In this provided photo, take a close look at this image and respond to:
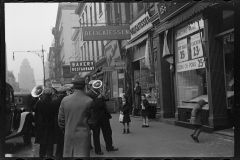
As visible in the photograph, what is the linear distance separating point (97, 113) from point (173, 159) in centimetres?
249

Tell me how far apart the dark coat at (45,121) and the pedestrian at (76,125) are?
7.78 ft

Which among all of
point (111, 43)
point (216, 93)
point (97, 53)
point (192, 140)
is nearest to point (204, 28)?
point (216, 93)

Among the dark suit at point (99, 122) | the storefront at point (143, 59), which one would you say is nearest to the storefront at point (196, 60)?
the storefront at point (143, 59)

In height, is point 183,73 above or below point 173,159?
above

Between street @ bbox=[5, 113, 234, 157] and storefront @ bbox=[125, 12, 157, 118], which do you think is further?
storefront @ bbox=[125, 12, 157, 118]

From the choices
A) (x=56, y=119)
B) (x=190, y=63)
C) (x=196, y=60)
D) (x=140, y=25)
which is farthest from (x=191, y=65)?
(x=56, y=119)

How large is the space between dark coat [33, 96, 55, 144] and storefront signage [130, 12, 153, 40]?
8301mm

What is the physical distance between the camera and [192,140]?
9.25m

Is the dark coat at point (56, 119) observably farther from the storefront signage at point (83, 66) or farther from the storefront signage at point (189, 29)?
the storefront signage at point (83, 66)

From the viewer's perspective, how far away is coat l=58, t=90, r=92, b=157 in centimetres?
516

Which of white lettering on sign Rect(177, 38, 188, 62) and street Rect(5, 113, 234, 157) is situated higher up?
white lettering on sign Rect(177, 38, 188, 62)

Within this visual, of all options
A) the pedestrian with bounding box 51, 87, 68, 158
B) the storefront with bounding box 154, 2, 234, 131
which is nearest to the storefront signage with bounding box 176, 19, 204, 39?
the storefront with bounding box 154, 2, 234, 131

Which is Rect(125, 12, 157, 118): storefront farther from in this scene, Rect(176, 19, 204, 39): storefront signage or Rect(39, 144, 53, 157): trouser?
Rect(39, 144, 53, 157): trouser

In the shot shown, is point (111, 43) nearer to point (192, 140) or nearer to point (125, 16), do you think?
point (125, 16)
